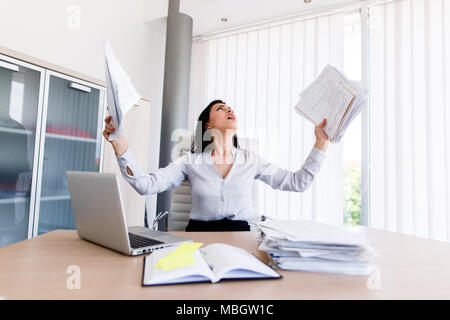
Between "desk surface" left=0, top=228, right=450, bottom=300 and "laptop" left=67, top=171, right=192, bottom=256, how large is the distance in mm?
39

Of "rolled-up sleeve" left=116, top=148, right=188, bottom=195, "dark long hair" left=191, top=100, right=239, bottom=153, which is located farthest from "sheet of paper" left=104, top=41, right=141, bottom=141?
"dark long hair" left=191, top=100, right=239, bottom=153

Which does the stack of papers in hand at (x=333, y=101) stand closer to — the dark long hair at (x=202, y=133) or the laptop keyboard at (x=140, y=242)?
the dark long hair at (x=202, y=133)

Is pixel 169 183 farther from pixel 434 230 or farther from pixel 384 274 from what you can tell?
pixel 434 230

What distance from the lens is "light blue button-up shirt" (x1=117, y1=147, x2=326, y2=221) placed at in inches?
60.9

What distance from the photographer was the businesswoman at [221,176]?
1486mm

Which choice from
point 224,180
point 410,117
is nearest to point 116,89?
point 224,180

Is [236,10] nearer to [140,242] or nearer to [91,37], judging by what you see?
[91,37]

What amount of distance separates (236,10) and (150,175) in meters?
2.13

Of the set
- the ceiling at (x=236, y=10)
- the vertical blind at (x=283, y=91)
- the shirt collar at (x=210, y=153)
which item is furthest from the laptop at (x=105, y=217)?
the ceiling at (x=236, y=10)

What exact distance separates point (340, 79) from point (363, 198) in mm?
1637

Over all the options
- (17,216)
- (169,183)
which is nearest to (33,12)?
(17,216)

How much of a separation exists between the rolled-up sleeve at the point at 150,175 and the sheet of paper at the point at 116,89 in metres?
0.24
